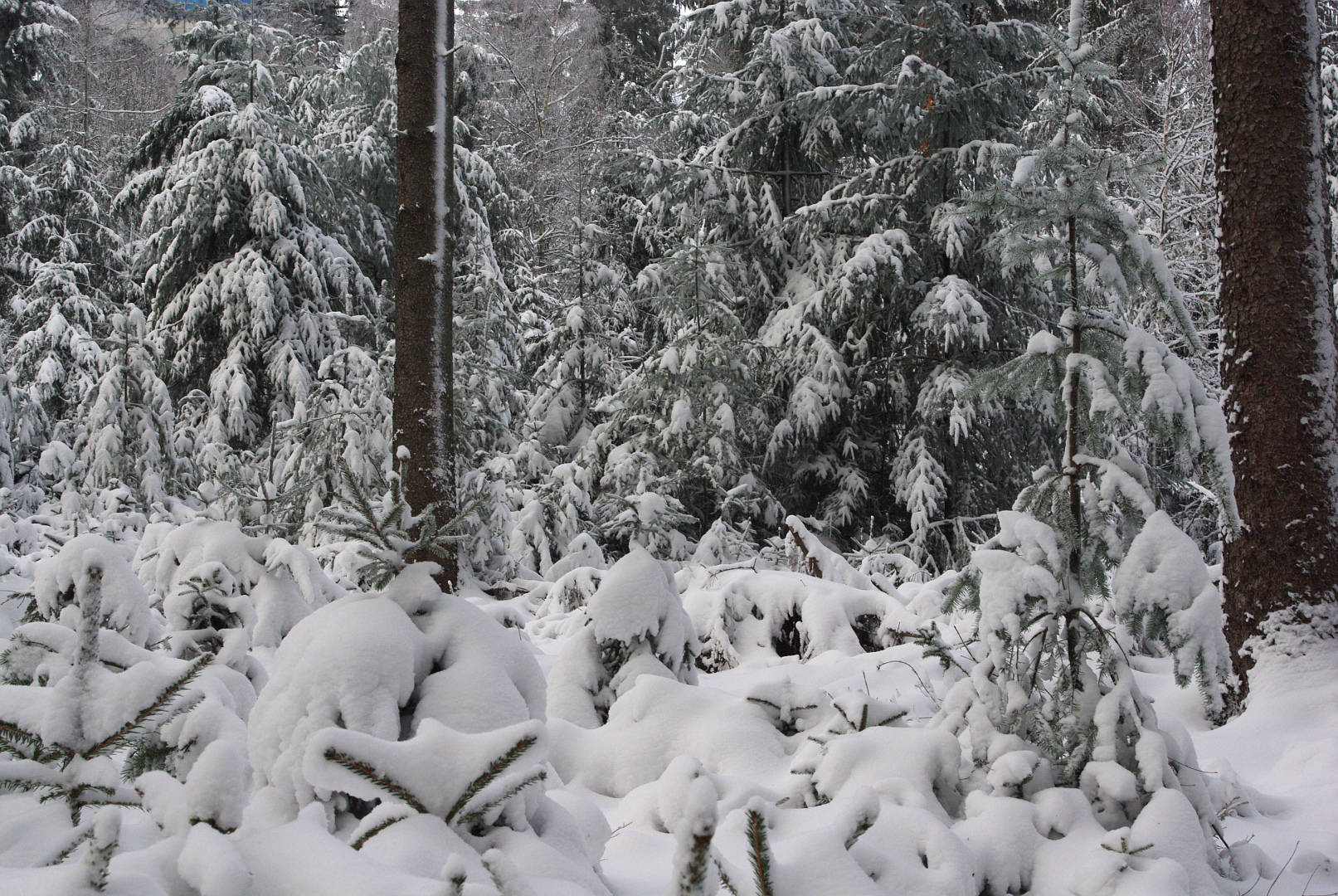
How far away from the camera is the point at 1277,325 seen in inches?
163

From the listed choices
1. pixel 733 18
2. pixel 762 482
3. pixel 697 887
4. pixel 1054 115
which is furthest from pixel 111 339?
pixel 697 887

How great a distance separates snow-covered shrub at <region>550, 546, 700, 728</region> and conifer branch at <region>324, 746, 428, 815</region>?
2523 millimetres

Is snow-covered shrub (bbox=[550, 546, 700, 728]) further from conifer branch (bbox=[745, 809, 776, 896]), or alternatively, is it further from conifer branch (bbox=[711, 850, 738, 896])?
conifer branch (bbox=[745, 809, 776, 896])

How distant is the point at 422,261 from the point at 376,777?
4.36 metres

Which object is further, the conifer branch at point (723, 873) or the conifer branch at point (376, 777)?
the conifer branch at point (376, 777)

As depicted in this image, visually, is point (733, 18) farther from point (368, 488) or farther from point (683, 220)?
point (368, 488)

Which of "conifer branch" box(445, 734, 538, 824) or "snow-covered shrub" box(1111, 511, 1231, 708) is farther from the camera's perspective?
"snow-covered shrub" box(1111, 511, 1231, 708)

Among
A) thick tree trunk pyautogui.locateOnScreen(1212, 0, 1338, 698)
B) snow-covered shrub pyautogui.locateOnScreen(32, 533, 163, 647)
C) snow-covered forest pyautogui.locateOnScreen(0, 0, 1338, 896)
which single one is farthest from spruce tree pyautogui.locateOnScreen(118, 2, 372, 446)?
thick tree trunk pyautogui.locateOnScreen(1212, 0, 1338, 698)

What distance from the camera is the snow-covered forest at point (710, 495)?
1697 millimetres

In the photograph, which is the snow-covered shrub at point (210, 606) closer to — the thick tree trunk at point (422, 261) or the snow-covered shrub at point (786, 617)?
the thick tree trunk at point (422, 261)

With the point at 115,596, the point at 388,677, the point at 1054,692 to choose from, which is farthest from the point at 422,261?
the point at 1054,692

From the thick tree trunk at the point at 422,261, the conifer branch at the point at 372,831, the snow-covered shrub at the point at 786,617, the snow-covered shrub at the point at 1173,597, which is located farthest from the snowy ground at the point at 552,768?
the thick tree trunk at the point at 422,261

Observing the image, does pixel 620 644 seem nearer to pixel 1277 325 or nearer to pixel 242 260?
pixel 1277 325

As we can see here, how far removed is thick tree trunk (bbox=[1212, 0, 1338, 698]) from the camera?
4.07 meters
